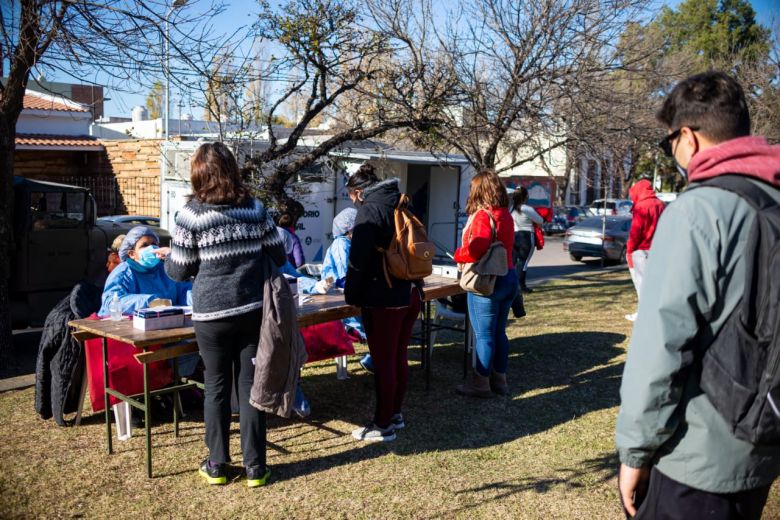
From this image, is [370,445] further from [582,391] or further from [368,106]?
[368,106]

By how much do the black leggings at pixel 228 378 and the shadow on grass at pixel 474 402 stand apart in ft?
1.28

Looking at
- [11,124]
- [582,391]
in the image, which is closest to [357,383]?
[582,391]

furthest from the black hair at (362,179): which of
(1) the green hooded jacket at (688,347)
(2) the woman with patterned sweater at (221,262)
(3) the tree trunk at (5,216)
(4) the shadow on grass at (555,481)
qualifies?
(3) the tree trunk at (5,216)

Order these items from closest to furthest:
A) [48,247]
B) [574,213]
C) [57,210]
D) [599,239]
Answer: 1. [48,247]
2. [57,210]
3. [599,239]
4. [574,213]

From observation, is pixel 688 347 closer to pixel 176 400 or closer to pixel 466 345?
pixel 176 400

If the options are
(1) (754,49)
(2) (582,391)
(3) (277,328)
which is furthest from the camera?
(1) (754,49)

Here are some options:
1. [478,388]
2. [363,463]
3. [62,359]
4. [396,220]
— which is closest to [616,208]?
[478,388]

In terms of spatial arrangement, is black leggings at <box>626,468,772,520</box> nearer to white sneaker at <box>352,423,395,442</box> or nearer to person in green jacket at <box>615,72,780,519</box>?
person in green jacket at <box>615,72,780,519</box>

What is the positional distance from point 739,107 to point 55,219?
8.50 meters

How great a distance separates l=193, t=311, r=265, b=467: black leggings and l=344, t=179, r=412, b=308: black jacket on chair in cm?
86

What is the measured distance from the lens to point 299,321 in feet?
15.1

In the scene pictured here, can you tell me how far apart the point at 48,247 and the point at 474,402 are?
579 cm

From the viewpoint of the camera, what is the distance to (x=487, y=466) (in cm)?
439

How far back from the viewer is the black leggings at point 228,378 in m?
3.75
